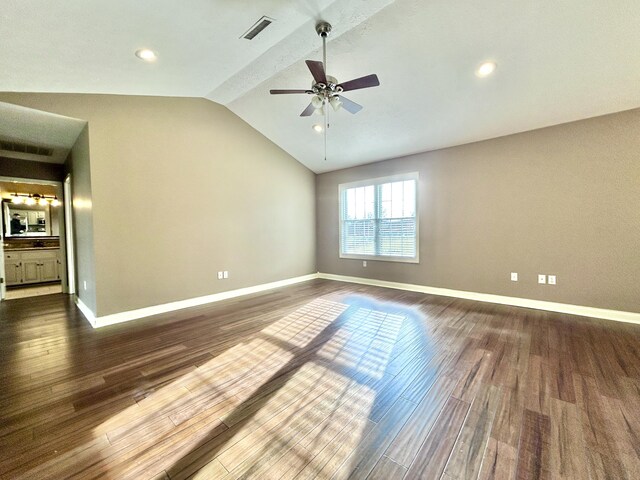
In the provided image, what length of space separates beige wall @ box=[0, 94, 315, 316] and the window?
5.37ft

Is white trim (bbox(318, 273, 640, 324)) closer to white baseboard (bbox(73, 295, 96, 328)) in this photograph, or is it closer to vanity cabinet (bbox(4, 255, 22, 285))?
white baseboard (bbox(73, 295, 96, 328))

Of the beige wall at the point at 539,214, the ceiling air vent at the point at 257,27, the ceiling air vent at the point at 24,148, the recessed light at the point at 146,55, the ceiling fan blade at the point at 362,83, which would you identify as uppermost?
the ceiling air vent at the point at 257,27

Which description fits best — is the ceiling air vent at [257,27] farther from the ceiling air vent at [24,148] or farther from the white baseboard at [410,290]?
the ceiling air vent at [24,148]

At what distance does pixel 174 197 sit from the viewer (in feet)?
13.4

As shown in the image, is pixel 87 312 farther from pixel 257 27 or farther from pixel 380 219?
pixel 380 219

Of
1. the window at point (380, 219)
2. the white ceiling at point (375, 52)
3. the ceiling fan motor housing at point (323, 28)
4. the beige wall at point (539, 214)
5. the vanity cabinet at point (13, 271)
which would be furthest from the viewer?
the vanity cabinet at point (13, 271)

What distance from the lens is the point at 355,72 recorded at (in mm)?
3371

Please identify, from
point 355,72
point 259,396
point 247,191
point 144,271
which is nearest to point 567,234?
point 355,72

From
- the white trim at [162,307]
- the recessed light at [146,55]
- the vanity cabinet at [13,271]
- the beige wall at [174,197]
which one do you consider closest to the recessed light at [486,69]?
the recessed light at [146,55]

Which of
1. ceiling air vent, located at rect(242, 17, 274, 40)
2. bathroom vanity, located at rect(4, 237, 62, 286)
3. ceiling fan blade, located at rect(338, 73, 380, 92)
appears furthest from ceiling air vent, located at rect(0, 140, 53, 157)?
ceiling fan blade, located at rect(338, 73, 380, 92)

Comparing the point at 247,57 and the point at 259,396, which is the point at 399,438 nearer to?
the point at 259,396

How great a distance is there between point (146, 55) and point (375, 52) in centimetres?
252

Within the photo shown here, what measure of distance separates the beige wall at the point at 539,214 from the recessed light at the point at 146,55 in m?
4.30

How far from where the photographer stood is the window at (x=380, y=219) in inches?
206
